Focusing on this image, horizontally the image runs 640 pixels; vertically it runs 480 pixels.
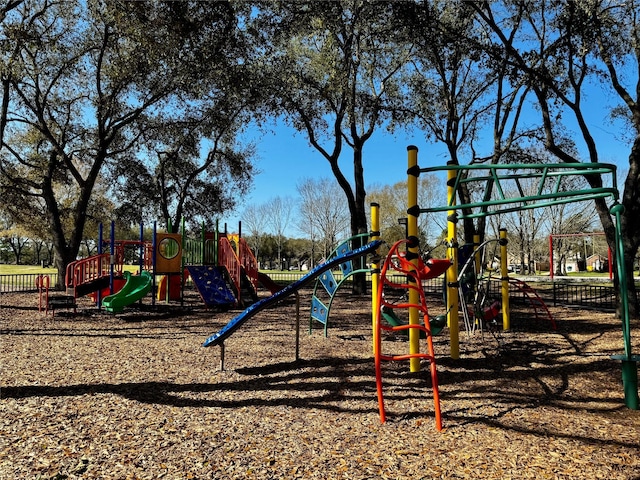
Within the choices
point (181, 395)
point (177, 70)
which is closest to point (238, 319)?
point (181, 395)

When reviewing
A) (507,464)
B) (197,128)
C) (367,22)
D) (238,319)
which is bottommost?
(507,464)

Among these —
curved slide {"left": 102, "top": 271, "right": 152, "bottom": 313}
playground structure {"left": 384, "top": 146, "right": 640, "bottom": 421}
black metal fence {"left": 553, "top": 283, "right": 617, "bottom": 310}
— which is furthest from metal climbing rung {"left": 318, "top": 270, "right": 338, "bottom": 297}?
black metal fence {"left": 553, "top": 283, "right": 617, "bottom": 310}

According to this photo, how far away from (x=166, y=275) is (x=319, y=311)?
7.83 meters

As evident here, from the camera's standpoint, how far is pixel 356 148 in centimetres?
1784

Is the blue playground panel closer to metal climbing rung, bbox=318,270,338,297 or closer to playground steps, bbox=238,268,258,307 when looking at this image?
playground steps, bbox=238,268,258,307

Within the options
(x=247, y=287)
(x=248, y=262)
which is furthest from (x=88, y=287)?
(x=248, y=262)

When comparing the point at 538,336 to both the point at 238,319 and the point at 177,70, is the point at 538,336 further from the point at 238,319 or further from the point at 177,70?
the point at 177,70

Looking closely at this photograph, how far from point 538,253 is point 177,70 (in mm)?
43015

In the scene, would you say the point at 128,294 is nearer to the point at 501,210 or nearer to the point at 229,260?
the point at 229,260

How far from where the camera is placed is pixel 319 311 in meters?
8.70

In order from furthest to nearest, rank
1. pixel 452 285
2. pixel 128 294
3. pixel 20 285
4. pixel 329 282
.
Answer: pixel 20 285 < pixel 128 294 < pixel 329 282 < pixel 452 285

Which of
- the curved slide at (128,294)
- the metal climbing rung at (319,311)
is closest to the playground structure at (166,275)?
the curved slide at (128,294)

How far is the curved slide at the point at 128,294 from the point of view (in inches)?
472

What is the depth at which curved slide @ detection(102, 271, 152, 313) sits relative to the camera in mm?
11984
